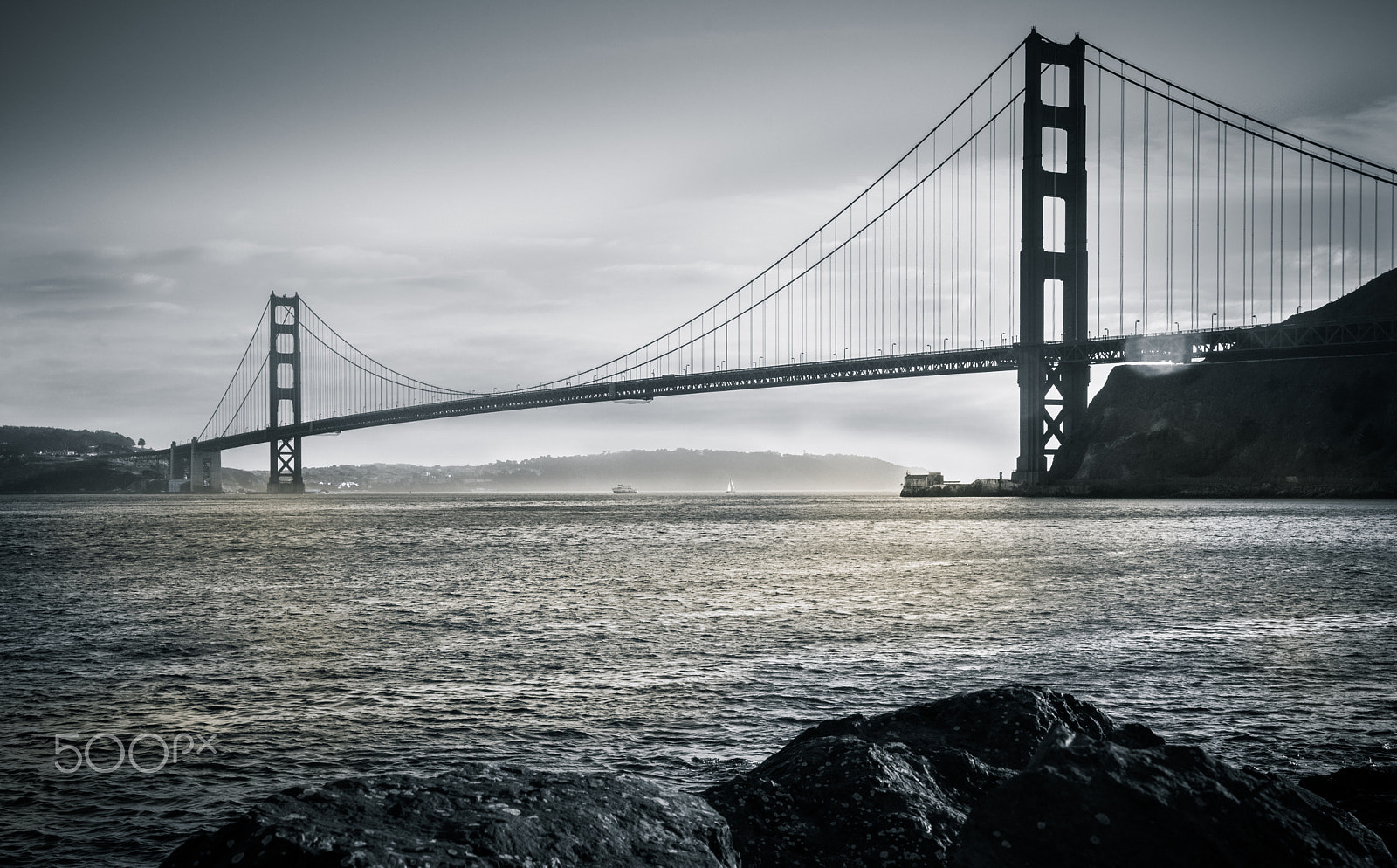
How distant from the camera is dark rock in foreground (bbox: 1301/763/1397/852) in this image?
14.3 feet

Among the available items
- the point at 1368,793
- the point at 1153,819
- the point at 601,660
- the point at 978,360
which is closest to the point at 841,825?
the point at 1153,819

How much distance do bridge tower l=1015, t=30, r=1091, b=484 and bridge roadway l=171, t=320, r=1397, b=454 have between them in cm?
128

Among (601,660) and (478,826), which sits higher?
(478,826)

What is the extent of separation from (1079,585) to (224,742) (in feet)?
51.3

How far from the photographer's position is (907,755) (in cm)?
471

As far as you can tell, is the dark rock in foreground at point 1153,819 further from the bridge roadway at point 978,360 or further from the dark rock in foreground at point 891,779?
the bridge roadway at point 978,360

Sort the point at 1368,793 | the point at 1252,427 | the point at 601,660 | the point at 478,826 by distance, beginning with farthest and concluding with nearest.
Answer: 1. the point at 1252,427
2. the point at 601,660
3. the point at 1368,793
4. the point at 478,826

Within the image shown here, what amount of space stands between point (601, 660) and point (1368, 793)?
7.34m

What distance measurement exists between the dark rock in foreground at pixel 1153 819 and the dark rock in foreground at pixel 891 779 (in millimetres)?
688

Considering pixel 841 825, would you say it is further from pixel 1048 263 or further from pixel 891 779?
pixel 1048 263

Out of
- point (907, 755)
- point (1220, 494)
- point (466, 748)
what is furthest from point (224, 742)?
point (1220, 494)

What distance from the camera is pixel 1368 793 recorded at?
4.67 metres

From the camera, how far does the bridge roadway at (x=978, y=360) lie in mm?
64938

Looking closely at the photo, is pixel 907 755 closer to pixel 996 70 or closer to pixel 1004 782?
pixel 1004 782
